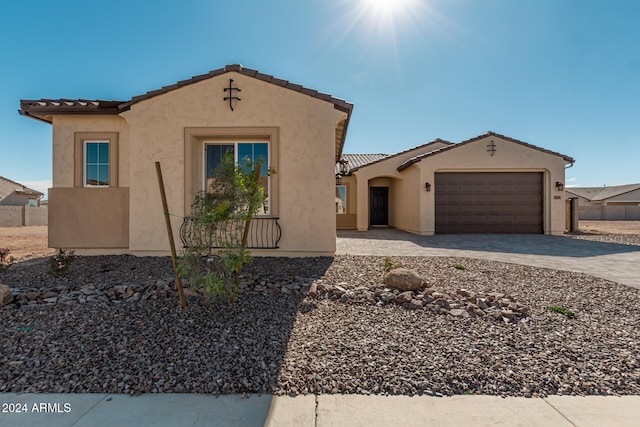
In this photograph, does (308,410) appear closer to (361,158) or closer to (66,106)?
(66,106)

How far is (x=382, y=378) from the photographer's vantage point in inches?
104

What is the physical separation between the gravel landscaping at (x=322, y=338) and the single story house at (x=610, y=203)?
18080 millimetres

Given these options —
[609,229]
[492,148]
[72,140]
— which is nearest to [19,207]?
[72,140]

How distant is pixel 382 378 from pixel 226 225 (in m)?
2.64

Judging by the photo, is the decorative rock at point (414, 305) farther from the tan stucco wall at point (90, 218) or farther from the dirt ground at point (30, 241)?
the dirt ground at point (30, 241)

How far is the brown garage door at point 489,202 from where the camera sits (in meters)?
13.2

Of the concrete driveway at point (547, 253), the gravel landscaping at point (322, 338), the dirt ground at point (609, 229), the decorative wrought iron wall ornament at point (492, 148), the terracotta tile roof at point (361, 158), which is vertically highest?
the terracotta tile roof at point (361, 158)

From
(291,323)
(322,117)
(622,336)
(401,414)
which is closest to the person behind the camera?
(401,414)

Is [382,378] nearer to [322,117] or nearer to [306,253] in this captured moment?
[306,253]

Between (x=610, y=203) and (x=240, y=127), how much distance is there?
55170mm

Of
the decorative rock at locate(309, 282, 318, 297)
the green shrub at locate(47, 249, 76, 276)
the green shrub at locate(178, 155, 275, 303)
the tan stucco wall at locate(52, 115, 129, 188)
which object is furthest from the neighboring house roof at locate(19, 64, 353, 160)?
the decorative rock at locate(309, 282, 318, 297)

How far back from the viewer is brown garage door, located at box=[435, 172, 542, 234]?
1320 centimetres

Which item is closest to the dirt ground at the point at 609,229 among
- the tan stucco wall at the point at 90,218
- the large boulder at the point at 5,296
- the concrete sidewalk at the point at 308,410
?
the concrete sidewalk at the point at 308,410

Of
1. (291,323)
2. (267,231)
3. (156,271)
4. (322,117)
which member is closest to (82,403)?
(291,323)
